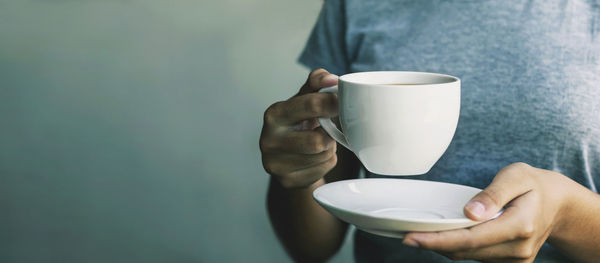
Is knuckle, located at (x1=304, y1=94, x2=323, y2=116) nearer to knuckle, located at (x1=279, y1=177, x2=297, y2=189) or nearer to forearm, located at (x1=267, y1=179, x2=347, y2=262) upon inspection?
knuckle, located at (x1=279, y1=177, x2=297, y2=189)

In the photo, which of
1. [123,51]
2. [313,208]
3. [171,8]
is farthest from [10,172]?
[313,208]

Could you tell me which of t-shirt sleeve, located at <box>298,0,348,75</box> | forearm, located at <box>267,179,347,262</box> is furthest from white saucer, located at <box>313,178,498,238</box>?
t-shirt sleeve, located at <box>298,0,348,75</box>

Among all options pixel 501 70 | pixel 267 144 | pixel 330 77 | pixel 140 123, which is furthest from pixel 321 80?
pixel 140 123

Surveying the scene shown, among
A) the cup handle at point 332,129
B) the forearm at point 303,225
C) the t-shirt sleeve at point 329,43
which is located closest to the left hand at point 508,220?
the cup handle at point 332,129

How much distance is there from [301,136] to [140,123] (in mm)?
1332

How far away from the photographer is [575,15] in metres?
0.79

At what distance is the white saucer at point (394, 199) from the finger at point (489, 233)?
0.03m

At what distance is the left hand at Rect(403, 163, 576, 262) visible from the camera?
0.49 metres

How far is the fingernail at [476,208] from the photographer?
492 millimetres

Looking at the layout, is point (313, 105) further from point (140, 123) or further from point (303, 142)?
point (140, 123)

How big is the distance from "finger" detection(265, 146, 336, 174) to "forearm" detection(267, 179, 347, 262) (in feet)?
0.70

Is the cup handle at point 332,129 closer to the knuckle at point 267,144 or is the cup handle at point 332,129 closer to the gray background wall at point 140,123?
the knuckle at point 267,144

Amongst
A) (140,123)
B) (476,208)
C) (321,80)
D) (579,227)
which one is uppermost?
(321,80)

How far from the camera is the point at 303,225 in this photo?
971 mm
